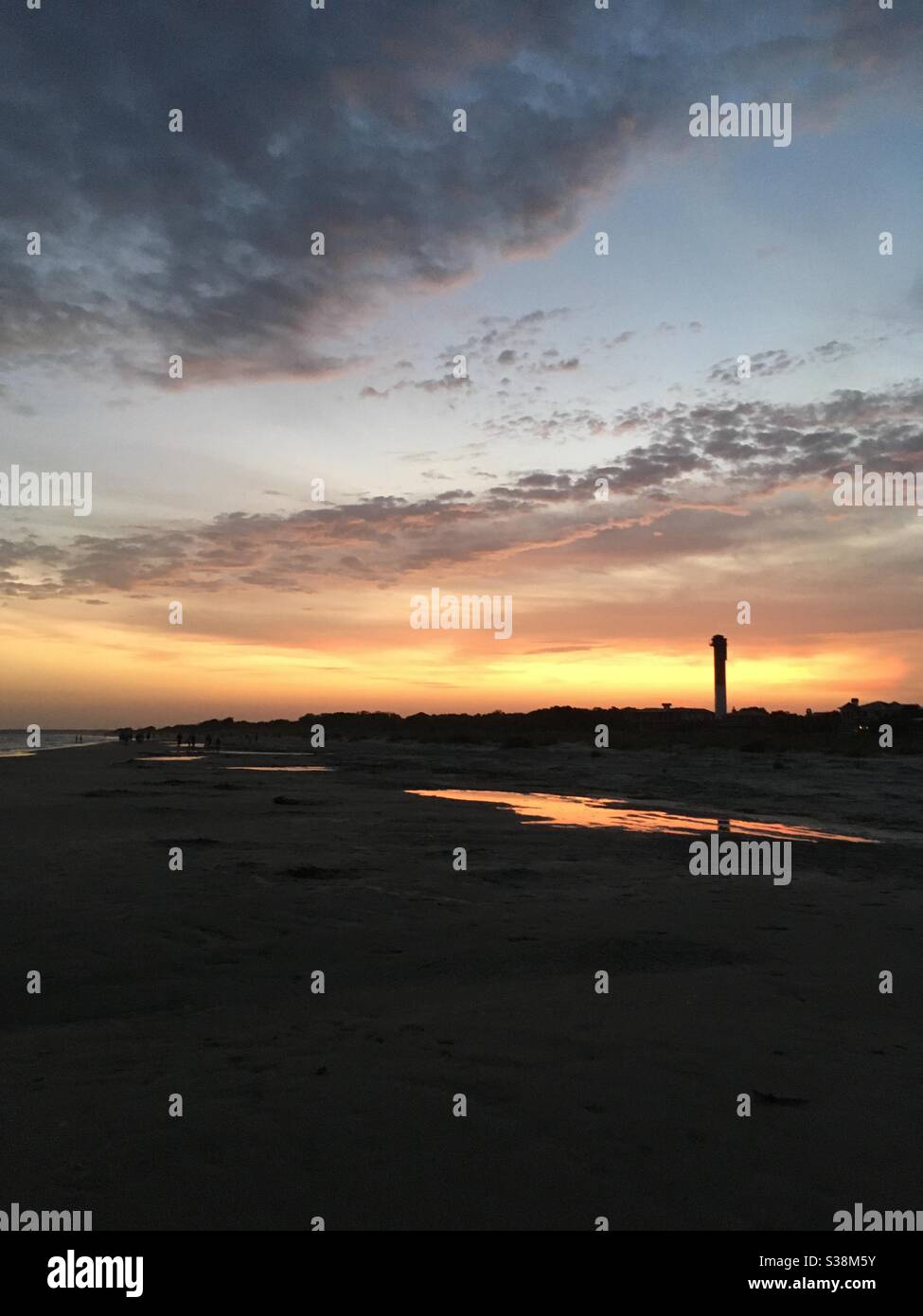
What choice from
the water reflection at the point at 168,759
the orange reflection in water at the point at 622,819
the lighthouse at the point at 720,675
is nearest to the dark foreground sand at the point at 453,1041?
the orange reflection in water at the point at 622,819

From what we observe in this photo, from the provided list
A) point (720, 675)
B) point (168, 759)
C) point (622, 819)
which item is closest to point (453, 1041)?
point (622, 819)

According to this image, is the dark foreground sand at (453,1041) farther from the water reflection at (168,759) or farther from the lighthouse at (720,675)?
the lighthouse at (720,675)

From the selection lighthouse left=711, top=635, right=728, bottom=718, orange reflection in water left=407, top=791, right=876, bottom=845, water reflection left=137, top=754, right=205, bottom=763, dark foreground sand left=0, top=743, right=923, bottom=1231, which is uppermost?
lighthouse left=711, top=635, right=728, bottom=718

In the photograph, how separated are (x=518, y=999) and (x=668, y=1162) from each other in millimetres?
2570

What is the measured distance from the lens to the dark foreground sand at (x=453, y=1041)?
4.03 m

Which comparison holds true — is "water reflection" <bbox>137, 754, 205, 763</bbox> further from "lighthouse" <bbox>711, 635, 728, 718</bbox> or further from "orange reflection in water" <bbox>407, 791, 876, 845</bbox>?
"lighthouse" <bbox>711, 635, 728, 718</bbox>

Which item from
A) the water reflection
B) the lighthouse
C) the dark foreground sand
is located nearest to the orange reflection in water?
the dark foreground sand

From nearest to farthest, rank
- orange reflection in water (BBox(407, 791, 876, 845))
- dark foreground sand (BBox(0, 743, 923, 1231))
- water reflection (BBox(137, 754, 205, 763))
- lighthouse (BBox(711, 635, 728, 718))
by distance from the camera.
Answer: dark foreground sand (BBox(0, 743, 923, 1231))
orange reflection in water (BBox(407, 791, 876, 845))
water reflection (BBox(137, 754, 205, 763))
lighthouse (BBox(711, 635, 728, 718))

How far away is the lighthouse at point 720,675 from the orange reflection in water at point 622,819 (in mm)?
83484

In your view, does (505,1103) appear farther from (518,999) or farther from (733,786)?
(733,786)

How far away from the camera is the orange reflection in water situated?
1703 cm

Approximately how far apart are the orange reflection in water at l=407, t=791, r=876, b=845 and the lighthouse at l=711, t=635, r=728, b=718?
274 feet
